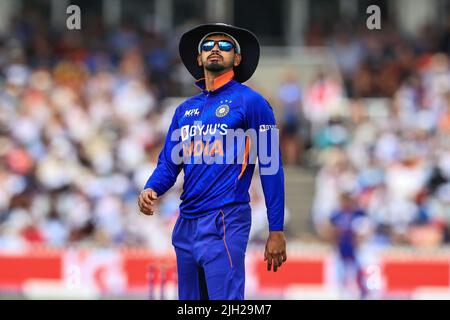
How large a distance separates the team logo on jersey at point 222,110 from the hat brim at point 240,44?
374 mm

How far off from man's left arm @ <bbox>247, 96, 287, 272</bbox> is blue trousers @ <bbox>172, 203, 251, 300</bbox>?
7.0 inches

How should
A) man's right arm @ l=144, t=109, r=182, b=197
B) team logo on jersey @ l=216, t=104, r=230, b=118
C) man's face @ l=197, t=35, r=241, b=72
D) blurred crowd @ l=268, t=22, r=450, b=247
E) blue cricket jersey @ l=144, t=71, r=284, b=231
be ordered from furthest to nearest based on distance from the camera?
1. blurred crowd @ l=268, t=22, r=450, b=247
2. man's right arm @ l=144, t=109, r=182, b=197
3. man's face @ l=197, t=35, r=241, b=72
4. team logo on jersey @ l=216, t=104, r=230, b=118
5. blue cricket jersey @ l=144, t=71, r=284, b=231

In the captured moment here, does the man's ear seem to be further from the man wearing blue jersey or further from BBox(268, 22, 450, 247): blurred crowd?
BBox(268, 22, 450, 247): blurred crowd

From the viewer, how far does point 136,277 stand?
16.2 metres

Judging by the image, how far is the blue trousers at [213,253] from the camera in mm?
6875

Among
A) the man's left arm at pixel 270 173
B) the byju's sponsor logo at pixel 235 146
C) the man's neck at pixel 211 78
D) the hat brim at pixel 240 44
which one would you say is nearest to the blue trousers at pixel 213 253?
the man's left arm at pixel 270 173

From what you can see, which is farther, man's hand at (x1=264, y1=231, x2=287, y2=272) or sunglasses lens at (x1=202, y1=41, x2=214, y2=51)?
sunglasses lens at (x1=202, y1=41, x2=214, y2=51)

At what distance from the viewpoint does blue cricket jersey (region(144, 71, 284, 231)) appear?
22.9 ft

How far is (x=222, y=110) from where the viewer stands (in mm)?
7133

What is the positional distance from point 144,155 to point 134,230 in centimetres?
171

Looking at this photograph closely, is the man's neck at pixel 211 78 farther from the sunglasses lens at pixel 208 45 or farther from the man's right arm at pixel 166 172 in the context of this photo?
the man's right arm at pixel 166 172

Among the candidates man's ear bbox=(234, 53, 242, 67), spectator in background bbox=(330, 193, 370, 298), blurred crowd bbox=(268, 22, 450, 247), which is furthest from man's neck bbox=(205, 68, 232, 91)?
blurred crowd bbox=(268, 22, 450, 247)

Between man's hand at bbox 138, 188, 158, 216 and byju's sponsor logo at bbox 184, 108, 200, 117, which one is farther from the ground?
byju's sponsor logo at bbox 184, 108, 200, 117

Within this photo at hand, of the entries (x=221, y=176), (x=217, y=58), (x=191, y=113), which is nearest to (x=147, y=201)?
(x=221, y=176)
